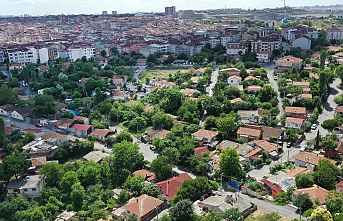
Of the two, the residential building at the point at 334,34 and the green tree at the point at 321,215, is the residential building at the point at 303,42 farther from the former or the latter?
the green tree at the point at 321,215

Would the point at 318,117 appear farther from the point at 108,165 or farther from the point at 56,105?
the point at 56,105

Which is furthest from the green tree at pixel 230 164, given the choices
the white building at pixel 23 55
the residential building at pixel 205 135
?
the white building at pixel 23 55

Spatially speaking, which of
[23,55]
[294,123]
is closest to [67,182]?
[294,123]

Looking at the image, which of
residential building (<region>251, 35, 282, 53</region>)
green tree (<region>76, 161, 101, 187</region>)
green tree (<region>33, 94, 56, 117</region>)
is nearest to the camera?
green tree (<region>76, 161, 101, 187</region>)

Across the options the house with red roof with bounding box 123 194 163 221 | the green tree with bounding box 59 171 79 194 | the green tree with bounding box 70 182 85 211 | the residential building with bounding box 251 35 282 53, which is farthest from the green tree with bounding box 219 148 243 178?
the residential building with bounding box 251 35 282 53

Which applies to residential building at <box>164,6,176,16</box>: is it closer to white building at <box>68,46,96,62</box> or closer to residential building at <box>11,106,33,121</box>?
white building at <box>68,46,96,62</box>
